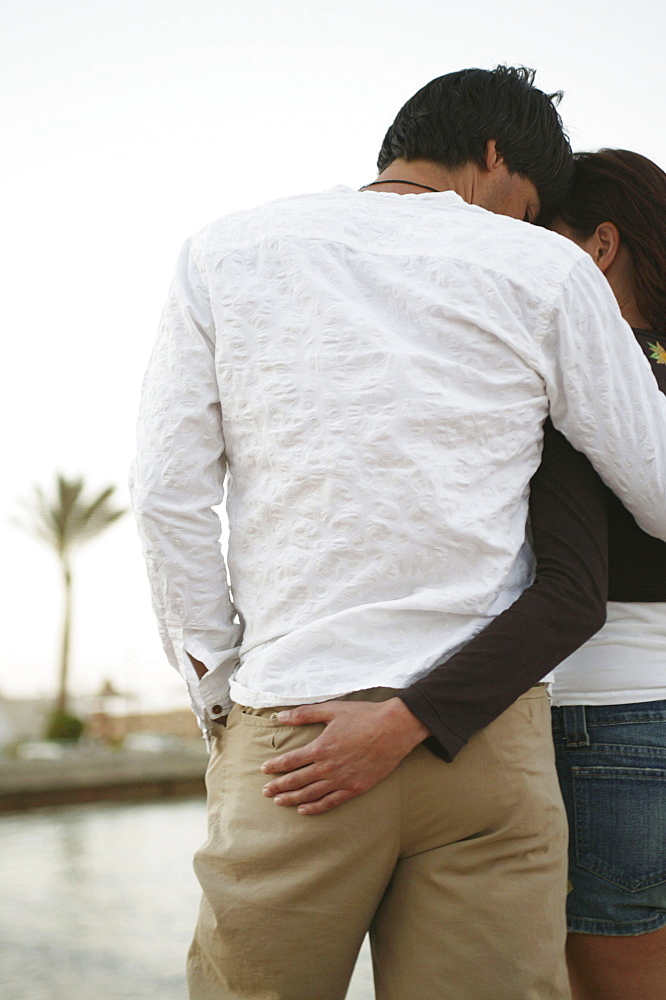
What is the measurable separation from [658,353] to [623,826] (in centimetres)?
65

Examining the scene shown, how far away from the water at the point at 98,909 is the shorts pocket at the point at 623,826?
309cm

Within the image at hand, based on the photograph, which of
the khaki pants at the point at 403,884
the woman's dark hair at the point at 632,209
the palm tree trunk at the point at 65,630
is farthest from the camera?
the palm tree trunk at the point at 65,630

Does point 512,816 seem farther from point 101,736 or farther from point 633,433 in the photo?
point 101,736

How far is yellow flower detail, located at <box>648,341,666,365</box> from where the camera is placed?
137 cm

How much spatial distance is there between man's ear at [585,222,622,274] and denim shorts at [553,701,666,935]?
2.28 feet

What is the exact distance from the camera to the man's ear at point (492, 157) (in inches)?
52.4

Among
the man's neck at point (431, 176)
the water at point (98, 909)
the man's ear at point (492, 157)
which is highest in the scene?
the man's ear at point (492, 157)

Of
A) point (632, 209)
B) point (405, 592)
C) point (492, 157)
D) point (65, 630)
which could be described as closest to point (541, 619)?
point (405, 592)

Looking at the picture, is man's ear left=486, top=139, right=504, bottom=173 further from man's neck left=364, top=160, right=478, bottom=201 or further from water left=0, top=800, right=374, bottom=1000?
water left=0, top=800, right=374, bottom=1000

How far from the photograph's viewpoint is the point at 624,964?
1209 millimetres

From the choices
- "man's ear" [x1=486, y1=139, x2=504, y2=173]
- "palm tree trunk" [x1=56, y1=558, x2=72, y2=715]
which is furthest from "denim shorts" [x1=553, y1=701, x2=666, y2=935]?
"palm tree trunk" [x1=56, y1=558, x2=72, y2=715]

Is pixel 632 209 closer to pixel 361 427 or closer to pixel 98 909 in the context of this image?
pixel 361 427

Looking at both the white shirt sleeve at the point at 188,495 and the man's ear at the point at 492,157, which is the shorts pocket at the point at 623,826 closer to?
the white shirt sleeve at the point at 188,495

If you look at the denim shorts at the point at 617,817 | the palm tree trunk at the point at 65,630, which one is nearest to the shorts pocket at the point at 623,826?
the denim shorts at the point at 617,817
